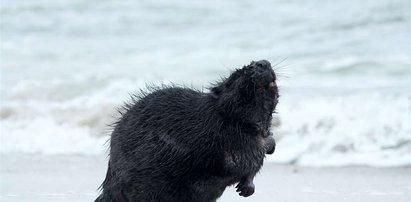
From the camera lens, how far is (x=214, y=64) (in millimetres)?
11531

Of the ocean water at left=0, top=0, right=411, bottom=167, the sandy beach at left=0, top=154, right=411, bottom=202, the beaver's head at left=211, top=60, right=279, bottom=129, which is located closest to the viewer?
the beaver's head at left=211, top=60, right=279, bottom=129

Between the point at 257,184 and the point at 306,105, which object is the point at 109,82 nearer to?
the point at 306,105

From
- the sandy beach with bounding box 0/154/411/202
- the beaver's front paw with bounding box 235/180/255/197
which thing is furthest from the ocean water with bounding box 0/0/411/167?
the beaver's front paw with bounding box 235/180/255/197

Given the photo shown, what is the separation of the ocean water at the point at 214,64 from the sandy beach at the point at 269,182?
302 mm

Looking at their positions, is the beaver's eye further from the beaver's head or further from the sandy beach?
the sandy beach

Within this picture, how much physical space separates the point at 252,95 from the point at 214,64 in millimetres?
7321

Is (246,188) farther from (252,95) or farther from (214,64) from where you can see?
(214,64)

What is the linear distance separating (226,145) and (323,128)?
12.8ft

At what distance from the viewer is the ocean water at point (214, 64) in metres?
7.98

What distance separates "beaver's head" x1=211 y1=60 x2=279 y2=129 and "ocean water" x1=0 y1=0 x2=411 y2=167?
1.24 m

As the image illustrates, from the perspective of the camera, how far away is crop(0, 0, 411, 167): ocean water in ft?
26.2

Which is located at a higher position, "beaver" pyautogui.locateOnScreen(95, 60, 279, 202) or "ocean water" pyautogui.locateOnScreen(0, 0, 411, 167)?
"ocean water" pyautogui.locateOnScreen(0, 0, 411, 167)

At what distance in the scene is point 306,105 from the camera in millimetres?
8711

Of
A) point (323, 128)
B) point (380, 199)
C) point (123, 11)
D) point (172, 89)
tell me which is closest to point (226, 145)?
point (172, 89)
